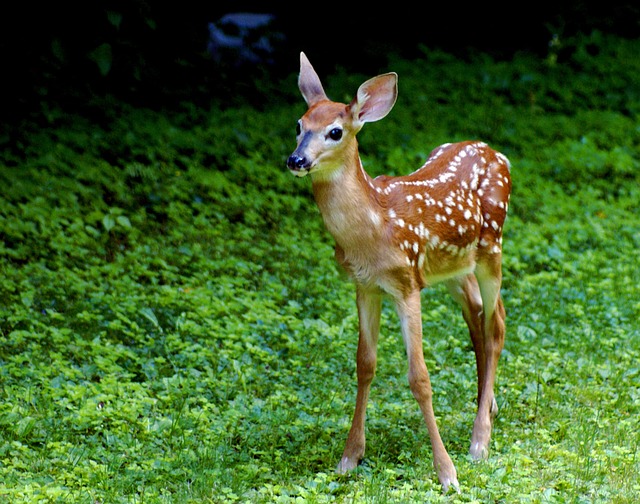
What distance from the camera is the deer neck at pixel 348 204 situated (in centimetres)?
540

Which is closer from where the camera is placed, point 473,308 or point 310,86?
point 310,86

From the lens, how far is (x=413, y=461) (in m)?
5.72

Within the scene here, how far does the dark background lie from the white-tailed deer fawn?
16.4 feet

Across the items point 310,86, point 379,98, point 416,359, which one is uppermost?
point 310,86

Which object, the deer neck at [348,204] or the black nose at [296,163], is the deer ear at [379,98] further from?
the black nose at [296,163]

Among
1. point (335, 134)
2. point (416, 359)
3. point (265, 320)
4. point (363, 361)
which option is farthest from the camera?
point (265, 320)

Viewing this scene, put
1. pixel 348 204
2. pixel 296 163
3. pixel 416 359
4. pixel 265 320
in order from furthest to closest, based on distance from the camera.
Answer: pixel 265 320 → pixel 416 359 → pixel 348 204 → pixel 296 163

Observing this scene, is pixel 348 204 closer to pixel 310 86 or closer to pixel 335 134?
pixel 335 134

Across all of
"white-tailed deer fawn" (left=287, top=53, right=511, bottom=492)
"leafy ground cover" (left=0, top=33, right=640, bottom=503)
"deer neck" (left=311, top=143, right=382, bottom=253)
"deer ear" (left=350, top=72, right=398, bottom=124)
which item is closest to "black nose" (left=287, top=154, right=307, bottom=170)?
"white-tailed deer fawn" (left=287, top=53, right=511, bottom=492)

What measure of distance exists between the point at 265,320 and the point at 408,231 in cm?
222

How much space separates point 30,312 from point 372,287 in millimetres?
2767

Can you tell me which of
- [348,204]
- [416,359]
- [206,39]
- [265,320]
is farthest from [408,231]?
[206,39]

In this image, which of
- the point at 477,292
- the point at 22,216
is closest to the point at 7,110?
the point at 22,216

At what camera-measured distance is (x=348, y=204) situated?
17.8 feet
